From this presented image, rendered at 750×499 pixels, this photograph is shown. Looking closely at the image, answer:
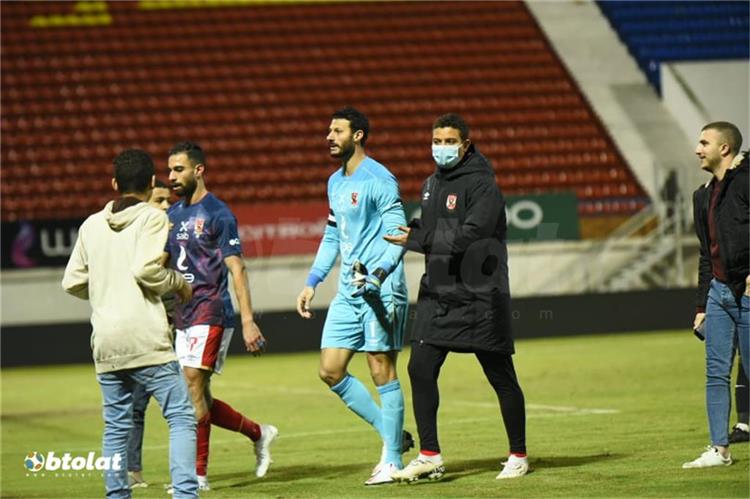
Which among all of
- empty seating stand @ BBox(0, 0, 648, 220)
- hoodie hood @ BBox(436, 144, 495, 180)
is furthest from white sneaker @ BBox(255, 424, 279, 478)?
empty seating stand @ BBox(0, 0, 648, 220)

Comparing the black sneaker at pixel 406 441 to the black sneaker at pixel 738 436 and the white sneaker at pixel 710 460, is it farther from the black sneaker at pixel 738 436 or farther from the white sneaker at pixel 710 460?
the black sneaker at pixel 738 436

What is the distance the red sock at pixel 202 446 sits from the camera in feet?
28.6

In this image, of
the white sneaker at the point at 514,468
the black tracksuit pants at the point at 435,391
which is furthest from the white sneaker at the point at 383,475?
the white sneaker at the point at 514,468

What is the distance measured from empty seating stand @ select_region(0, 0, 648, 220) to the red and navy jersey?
17.2 m

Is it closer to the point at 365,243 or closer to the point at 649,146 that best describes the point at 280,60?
the point at 649,146

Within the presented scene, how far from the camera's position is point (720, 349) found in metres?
8.27

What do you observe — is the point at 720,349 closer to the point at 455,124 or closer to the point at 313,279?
the point at 455,124

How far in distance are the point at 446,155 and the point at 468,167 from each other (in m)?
0.16

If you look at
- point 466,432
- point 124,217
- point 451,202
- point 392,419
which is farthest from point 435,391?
point 466,432

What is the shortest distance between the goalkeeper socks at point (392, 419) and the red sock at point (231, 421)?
1.13 metres

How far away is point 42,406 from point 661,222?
12.7 m

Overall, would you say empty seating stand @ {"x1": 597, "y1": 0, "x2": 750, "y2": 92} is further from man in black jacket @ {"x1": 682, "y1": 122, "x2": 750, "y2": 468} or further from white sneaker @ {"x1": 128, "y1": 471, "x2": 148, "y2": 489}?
white sneaker @ {"x1": 128, "y1": 471, "x2": 148, "y2": 489}

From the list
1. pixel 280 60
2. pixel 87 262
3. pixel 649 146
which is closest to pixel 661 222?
pixel 649 146

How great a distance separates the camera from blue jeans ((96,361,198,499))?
6.75 metres
